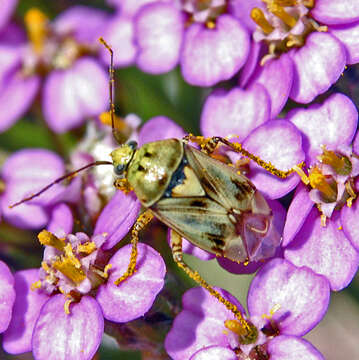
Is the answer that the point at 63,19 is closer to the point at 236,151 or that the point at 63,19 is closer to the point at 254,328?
the point at 236,151

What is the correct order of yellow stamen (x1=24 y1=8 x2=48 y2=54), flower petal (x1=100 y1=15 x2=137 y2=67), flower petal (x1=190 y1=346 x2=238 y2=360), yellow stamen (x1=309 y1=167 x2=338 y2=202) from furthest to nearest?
yellow stamen (x1=24 y1=8 x2=48 y2=54) < flower petal (x1=100 y1=15 x2=137 y2=67) < yellow stamen (x1=309 y1=167 x2=338 y2=202) < flower petal (x1=190 y1=346 x2=238 y2=360)

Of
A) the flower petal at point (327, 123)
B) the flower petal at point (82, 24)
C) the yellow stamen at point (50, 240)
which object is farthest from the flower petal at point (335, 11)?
the flower petal at point (82, 24)

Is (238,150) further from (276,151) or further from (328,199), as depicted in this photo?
(328,199)

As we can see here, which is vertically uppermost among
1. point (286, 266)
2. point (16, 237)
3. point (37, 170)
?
point (286, 266)

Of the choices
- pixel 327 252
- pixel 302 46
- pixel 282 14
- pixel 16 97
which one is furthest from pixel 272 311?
pixel 16 97

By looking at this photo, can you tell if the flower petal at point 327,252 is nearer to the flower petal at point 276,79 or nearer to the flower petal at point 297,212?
the flower petal at point 297,212

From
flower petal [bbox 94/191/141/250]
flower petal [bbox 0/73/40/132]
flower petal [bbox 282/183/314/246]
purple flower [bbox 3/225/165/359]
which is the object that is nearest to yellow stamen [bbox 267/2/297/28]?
flower petal [bbox 282/183/314/246]

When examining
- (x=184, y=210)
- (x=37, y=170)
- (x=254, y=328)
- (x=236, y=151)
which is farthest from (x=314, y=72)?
(x=37, y=170)

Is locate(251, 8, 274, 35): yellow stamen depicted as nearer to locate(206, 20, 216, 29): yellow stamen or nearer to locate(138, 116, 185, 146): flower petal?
locate(206, 20, 216, 29): yellow stamen
